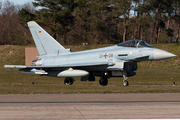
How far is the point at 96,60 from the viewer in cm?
1822

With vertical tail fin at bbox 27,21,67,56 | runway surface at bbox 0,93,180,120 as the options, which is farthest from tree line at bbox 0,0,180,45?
runway surface at bbox 0,93,180,120

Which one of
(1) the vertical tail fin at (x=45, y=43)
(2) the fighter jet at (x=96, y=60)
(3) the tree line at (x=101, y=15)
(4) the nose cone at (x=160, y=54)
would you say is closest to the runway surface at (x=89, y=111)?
(4) the nose cone at (x=160, y=54)

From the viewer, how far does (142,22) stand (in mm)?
49312

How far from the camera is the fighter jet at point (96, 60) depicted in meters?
17.0

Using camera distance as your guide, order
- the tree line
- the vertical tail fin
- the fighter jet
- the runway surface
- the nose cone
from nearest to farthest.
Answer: the runway surface
the nose cone
the fighter jet
the vertical tail fin
the tree line

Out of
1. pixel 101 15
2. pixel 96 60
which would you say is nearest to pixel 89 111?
pixel 96 60

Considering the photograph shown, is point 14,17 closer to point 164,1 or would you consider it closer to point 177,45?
point 164,1

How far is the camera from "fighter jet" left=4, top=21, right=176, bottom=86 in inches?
670

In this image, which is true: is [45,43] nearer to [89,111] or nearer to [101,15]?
[89,111]

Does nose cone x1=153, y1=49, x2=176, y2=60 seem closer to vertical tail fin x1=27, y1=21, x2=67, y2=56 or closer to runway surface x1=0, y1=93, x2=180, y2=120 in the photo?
vertical tail fin x1=27, y1=21, x2=67, y2=56

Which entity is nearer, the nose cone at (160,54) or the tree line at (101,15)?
the nose cone at (160,54)

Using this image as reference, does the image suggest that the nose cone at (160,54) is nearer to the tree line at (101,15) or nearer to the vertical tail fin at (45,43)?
the vertical tail fin at (45,43)

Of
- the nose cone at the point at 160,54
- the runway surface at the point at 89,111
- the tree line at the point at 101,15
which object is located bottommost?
the runway surface at the point at 89,111

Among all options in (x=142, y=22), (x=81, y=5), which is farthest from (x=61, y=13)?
(x=142, y=22)
